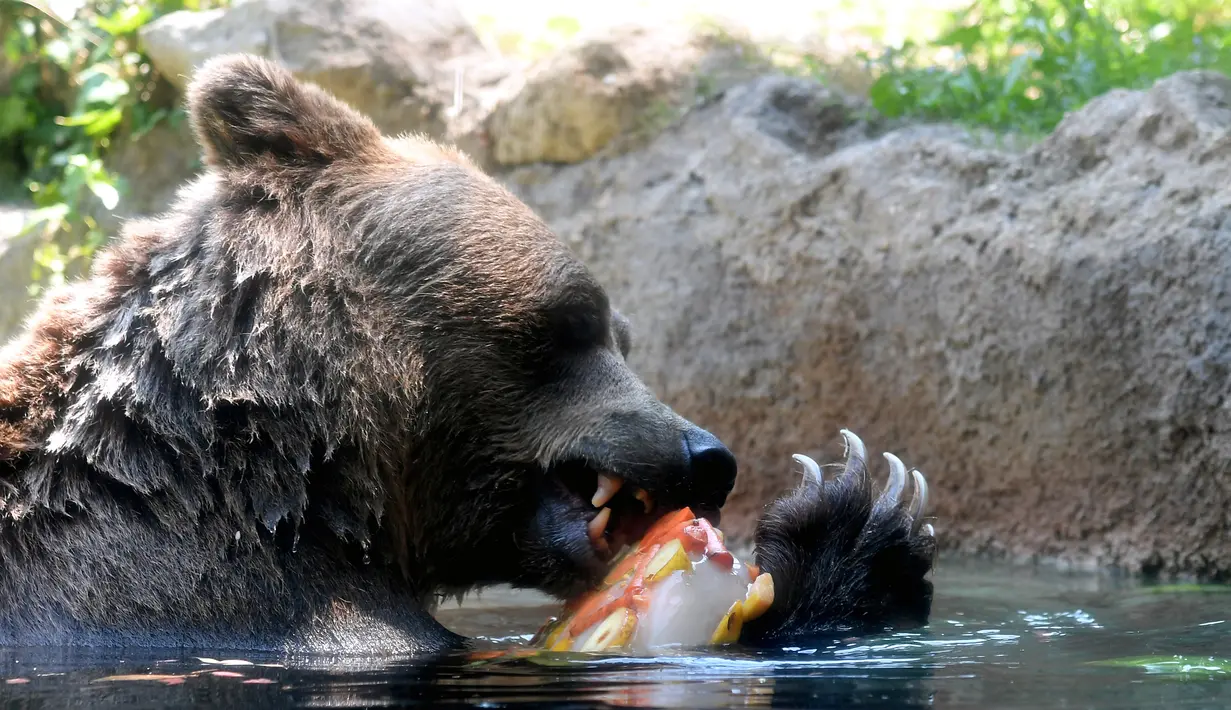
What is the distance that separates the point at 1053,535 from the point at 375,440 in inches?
124

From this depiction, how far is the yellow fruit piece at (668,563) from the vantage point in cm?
347

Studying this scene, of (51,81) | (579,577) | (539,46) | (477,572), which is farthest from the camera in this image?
(539,46)

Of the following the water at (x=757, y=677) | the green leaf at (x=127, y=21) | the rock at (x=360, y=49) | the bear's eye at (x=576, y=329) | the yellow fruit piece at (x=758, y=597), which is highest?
→ the green leaf at (x=127, y=21)

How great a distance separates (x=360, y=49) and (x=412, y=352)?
474 centimetres

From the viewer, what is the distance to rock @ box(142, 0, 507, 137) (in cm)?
801

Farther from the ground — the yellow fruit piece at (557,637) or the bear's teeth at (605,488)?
the bear's teeth at (605,488)

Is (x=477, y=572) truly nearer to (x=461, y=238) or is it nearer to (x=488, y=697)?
(x=461, y=238)

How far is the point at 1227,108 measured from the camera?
544 centimetres

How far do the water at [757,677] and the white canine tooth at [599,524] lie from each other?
595mm

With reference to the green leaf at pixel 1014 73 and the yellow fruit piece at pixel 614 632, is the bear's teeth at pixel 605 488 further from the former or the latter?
the green leaf at pixel 1014 73

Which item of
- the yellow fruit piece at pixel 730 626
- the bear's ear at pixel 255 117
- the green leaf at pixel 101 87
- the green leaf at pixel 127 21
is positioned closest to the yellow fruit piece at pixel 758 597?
the yellow fruit piece at pixel 730 626

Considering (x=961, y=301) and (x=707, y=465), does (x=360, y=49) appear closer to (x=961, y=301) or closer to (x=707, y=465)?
(x=961, y=301)

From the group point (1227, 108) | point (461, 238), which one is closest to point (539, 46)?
point (1227, 108)

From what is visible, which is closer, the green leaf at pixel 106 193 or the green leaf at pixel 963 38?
the green leaf at pixel 963 38
